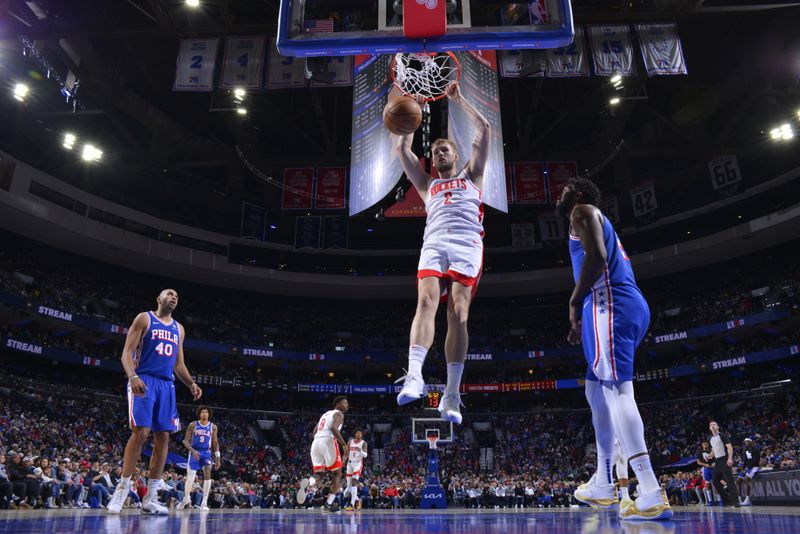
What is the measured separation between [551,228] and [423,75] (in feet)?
66.8

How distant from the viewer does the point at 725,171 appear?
76.7ft

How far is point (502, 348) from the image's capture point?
33.8 m

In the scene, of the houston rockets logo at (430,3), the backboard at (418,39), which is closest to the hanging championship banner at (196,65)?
the backboard at (418,39)

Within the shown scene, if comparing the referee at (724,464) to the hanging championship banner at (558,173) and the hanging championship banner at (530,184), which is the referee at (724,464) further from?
the hanging championship banner at (558,173)

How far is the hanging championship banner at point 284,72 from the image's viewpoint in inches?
579

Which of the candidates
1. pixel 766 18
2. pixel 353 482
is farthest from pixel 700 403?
pixel 353 482

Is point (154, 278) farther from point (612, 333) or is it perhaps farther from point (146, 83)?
point (612, 333)

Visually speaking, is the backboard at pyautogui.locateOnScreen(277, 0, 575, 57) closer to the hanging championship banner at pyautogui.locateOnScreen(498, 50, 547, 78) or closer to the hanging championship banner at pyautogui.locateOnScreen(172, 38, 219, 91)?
the hanging championship banner at pyautogui.locateOnScreen(498, 50, 547, 78)

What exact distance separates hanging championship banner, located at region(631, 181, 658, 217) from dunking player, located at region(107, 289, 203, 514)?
74.4 feet

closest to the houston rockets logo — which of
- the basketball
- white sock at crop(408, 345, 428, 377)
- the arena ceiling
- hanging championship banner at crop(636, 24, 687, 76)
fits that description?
the basketball

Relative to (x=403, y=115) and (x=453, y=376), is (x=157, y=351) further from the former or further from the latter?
(x=403, y=115)

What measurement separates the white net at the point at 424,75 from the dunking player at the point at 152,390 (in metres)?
3.55

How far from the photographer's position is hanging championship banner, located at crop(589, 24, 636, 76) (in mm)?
14164

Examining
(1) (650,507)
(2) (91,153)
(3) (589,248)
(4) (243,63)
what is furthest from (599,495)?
(2) (91,153)
